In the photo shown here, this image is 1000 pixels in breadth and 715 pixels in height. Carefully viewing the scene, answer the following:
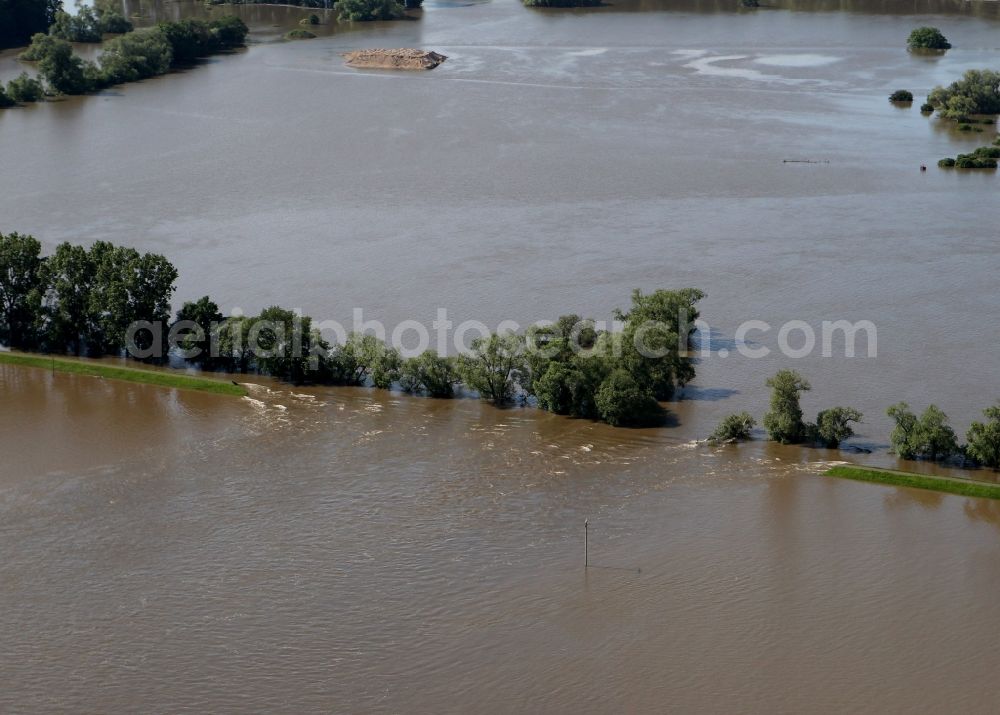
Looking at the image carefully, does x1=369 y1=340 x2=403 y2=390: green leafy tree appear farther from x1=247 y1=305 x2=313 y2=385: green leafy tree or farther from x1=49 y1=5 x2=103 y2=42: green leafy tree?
x1=49 y1=5 x2=103 y2=42: green leafy tree

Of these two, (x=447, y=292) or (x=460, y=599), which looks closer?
(x=460, y=599)

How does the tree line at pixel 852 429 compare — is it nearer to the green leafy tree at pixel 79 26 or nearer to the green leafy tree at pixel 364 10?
the green leafy tree at pixel 79 26

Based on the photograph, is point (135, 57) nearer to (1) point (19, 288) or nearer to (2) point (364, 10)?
(2) point (364, 10)

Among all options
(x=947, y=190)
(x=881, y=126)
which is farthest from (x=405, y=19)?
(x=947, y=190)

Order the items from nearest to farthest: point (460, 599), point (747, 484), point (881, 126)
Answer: point (460, 599) < point (747, 484) < point (881, 126)

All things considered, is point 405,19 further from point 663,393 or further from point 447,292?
point 663,393

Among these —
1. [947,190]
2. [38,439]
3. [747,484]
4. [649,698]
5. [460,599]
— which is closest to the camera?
[649,698]

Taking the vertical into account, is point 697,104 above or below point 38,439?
above
